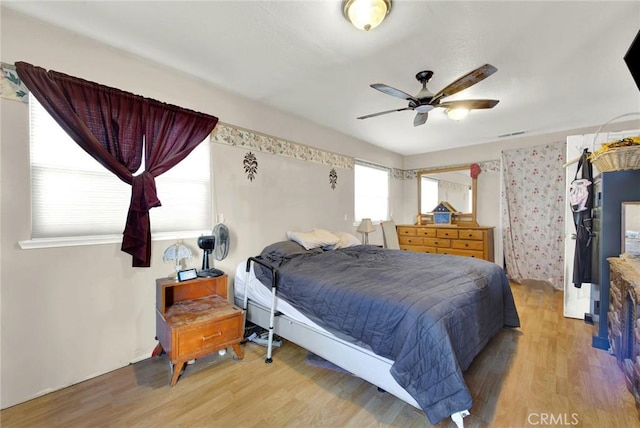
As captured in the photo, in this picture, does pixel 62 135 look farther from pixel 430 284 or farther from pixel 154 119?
pixel 430 284

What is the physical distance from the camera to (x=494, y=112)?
3.50 meters

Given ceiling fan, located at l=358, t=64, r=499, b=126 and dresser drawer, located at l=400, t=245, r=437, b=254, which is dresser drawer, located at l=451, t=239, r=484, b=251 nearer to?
dresser drawer, located at l=400, t=245, r=437, b=254

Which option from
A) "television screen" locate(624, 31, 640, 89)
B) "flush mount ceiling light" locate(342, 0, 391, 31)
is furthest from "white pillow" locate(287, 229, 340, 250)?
"television screen" locate(624, 31, 640, 89)

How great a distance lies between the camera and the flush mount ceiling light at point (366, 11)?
1.60 meters

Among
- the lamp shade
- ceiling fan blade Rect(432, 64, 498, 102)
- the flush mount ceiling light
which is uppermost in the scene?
the flush mount ceiling light

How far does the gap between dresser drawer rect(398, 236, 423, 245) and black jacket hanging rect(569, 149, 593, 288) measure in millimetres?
2678

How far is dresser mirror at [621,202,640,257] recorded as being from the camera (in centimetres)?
220

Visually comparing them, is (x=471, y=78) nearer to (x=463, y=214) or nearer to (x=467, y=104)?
(x=467, y=104)

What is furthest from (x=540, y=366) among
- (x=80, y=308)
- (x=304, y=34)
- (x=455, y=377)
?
(x=80, y=308)

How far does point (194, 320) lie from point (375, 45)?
254cm

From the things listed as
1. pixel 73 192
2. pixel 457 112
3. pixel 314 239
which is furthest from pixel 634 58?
pixel 73 192

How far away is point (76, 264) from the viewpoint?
2.03 m

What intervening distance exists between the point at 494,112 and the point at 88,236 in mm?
4533

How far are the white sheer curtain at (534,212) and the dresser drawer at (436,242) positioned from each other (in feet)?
3.03
